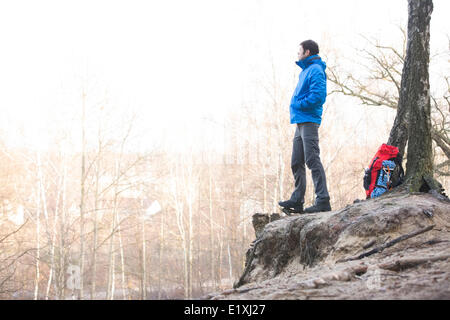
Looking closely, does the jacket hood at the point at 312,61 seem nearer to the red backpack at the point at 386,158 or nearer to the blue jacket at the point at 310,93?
the blue jacket at the point at 310,93

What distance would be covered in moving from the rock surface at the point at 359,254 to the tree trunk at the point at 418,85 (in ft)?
2.23

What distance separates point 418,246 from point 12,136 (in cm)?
2358

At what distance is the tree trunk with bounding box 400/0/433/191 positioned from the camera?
491cm

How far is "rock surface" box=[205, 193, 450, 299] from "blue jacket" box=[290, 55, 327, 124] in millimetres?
1282

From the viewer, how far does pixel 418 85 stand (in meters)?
5.01

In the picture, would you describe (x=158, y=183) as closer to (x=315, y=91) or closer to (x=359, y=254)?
(x=315, y=91)

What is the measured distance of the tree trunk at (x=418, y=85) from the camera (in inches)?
193

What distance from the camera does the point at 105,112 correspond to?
20.0m

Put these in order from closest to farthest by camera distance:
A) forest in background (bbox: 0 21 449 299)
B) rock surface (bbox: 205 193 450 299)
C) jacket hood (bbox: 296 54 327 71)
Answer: rock surface (bbox: 205 193 450 299)
jacket hood (bbox: 296 54 327 71)
forest in background (bbox: 0 21 449 299)

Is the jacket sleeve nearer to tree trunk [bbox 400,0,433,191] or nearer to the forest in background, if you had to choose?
tree trunk [bbox 400,0,433,191]

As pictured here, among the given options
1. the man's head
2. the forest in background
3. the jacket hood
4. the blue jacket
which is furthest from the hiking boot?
the forest in background

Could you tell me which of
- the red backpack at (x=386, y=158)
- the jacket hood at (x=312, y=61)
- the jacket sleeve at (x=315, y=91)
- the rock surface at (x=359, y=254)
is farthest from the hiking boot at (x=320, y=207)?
the jacket hood at (x=312, y=61)

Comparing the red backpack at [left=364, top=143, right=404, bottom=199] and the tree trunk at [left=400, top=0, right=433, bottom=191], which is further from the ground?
the tree trunk at [left=400, top=0, right=433, bottom=191]
